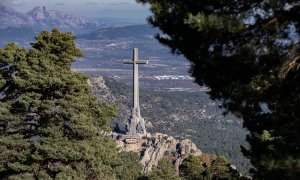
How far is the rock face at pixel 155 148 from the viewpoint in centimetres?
6029

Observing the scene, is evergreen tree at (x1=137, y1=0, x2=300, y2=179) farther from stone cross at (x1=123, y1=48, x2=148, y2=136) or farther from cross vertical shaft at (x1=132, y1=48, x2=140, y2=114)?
stone cross at (x1=123, y1=48, x2=148, y2=136)

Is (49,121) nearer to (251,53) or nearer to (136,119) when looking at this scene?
(251,53)

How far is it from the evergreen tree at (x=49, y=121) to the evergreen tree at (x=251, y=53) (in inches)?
287

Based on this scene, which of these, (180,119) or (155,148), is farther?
(180,119)

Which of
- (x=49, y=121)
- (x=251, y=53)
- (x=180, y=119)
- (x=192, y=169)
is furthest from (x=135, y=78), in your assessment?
(x=180, y=119)

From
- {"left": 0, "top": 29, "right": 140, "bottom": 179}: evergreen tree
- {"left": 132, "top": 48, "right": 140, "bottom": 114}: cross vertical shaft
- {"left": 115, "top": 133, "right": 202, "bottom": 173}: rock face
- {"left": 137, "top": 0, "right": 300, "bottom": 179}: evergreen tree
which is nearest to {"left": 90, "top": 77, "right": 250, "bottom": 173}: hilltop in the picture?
{"left": 115, "top": 133, "right": 202, "bottom": 173}: rock face

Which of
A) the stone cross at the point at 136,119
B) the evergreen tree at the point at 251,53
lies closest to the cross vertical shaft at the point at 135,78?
the stone cross at the point at 136,119

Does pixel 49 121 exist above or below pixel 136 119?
above

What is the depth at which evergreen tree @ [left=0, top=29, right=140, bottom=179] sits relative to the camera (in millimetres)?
14431

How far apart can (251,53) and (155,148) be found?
57070mm

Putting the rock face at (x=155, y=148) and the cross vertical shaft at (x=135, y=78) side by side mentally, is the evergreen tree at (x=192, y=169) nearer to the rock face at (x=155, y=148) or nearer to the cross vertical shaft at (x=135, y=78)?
the cross vertical shaft at (x=135, y=78)

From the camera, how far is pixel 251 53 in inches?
283

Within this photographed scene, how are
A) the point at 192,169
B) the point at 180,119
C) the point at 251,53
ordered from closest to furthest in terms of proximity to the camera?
the point at 251,53 → the point at 192,169 → the point at 180,119

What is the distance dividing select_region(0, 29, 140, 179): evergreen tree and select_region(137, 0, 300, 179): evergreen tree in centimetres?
728
